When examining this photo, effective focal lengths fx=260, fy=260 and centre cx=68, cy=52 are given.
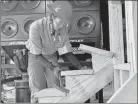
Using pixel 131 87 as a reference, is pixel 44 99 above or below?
below

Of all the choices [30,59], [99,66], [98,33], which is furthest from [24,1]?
[99,66]

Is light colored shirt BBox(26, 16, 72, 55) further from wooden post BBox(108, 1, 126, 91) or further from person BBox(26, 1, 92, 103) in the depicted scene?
wooden post BBox(108, 1, 126, 91)

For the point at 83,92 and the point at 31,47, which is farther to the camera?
the point at 31,47

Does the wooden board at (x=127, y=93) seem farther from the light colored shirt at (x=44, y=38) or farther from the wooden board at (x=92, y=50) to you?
the light colored shirt at (x=44, y=38)

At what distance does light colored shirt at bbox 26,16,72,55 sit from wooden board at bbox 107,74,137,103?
133 centimetres

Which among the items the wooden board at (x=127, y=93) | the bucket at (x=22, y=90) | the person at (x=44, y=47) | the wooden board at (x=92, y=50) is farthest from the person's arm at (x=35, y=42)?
the wooden board at (x=127, y=93)

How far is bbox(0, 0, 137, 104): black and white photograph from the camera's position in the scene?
150 cm

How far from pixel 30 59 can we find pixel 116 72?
1010mm

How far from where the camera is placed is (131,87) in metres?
1.15

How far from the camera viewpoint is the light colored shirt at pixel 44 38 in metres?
2.37

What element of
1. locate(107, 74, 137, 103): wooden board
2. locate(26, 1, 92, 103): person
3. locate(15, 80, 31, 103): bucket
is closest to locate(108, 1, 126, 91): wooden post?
locate(26, 1, 92, 103): person

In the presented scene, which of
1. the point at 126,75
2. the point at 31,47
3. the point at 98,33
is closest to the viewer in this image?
the point at 126,75

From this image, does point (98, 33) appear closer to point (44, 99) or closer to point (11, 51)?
point (11, 51)

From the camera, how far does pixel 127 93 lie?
1155mm
